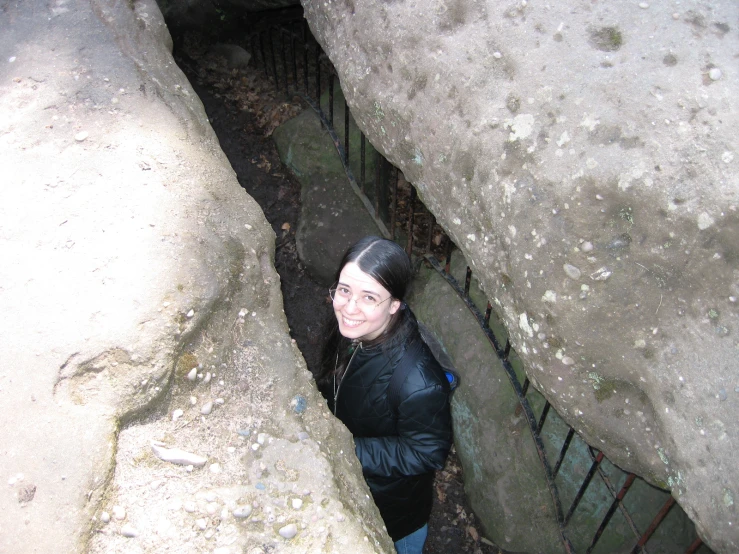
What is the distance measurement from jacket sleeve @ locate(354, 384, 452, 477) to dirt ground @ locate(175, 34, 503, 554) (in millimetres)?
1431

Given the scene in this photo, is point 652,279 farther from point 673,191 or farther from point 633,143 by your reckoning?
point 633,143

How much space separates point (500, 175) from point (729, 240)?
1.92ft

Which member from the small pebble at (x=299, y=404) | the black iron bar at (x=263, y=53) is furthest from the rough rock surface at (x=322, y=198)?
the small pebble at (x=299, y=404)

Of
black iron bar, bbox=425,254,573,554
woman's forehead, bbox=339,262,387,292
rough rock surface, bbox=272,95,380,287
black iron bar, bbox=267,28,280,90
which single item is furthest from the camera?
black iron bar, bbox=267,28,280,90

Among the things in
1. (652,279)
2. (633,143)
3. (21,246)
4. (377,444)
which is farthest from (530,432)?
(21,246)

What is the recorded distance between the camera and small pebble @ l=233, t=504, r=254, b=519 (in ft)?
4.62

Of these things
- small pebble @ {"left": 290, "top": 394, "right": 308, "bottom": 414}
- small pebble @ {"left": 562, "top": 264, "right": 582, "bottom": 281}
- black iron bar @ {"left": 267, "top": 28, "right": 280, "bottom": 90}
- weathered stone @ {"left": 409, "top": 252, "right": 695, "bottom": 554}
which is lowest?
weathered stone @ {"left": 409, "top": 252, "right": 695, "bottom": 554}

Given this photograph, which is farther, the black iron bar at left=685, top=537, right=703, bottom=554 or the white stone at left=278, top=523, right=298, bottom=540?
the black iron bar at left=685, top=537, right=703, bottom=554

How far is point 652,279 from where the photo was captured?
4.82ft

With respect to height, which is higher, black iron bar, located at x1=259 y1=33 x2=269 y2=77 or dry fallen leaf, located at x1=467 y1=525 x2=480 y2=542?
black iron bar, located at x1=259 y1=33 x2=269 y2=77

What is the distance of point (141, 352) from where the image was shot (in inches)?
58.4

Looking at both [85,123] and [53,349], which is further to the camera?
[85,123]

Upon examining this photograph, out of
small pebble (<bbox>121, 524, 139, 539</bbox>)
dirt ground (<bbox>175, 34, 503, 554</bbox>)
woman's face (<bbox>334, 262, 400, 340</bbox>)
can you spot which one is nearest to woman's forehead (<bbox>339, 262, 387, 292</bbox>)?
woman's face (<bbox>334, 262, 400, 340</bbox>)

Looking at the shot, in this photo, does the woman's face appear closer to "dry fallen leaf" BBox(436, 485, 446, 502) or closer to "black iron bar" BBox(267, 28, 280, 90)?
"dry fallen leaf" BBox(436, 485, 446, 502)
